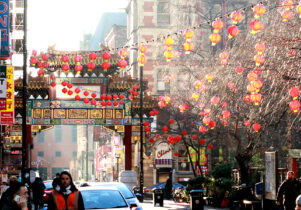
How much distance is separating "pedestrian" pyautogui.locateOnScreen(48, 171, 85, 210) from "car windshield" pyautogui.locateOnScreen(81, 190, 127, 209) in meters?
3.53

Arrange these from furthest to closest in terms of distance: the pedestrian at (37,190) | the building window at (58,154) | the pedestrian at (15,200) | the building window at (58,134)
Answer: the building window at (58,134), the building window at (58,154), the pedestrian at (37,190), the pedestrian at (15,200)

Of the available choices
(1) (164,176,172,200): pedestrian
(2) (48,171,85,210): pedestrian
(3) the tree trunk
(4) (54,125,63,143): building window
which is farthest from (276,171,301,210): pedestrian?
(4) (54,125,63,143): building window

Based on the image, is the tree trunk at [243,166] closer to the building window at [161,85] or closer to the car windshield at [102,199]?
the car windshield at [102,199]

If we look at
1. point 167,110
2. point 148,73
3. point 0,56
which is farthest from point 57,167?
point 0,56

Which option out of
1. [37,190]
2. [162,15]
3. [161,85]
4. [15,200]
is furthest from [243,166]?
[162,15]

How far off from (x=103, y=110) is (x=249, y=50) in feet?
56.4

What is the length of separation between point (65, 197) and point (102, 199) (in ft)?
13.0

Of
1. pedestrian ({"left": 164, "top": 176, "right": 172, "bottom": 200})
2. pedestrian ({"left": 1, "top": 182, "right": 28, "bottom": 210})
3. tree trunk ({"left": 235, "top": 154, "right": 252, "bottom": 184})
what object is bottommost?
pedestrian ({"left": 164, "top": 176, "right": 172, "bottom": 200})

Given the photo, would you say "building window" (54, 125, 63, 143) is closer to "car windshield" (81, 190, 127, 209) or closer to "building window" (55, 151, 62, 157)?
"building window" (55, 151, 62, 157)

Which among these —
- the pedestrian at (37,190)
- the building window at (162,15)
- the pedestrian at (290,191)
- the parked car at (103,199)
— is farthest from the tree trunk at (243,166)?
the building window at (162,15)

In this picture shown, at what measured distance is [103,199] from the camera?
1492 centimetres

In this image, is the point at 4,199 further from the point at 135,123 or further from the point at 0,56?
the point at 135,123

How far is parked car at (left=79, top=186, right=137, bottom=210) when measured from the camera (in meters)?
14.7

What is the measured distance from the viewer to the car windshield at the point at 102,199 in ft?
48.2
